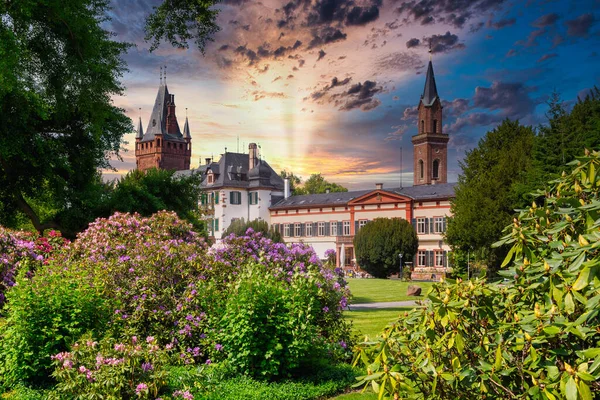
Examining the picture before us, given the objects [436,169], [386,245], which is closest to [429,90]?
[436,169]

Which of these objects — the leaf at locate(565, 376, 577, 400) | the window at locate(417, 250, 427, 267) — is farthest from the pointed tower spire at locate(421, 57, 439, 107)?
the leaf at locate(565, 376, 577, 400)

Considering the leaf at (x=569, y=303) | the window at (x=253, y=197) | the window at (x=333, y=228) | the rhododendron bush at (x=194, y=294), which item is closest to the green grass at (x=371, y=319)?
the rhododendron bush at (x=194, y=294)

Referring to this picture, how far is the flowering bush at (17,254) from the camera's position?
Answer: 11.1 meters

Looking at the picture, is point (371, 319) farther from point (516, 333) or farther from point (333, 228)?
point (333, 228)

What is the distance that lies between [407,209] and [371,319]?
37012 millimetres

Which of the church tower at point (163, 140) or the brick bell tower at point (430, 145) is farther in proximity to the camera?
the church tower at point (163, 140)

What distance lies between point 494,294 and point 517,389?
2.36 feet

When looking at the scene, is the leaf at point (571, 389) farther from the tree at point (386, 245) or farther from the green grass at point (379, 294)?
the tree at point (386, 245)

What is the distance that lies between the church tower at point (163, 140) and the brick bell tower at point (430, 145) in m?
37.3

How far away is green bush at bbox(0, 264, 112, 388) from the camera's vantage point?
27.6 feet

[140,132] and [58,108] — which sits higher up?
[140,132]

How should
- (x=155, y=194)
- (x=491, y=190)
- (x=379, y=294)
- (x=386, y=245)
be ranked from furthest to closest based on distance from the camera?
1. (x=386, y=245)
2. (x=491, y=190)
3. (x=379, y=294)
4. (x=155, y=194)

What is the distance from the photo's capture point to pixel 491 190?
35.5 metres

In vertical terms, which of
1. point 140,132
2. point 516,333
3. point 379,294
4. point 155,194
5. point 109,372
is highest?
point 140,132
